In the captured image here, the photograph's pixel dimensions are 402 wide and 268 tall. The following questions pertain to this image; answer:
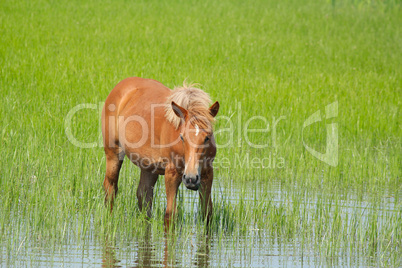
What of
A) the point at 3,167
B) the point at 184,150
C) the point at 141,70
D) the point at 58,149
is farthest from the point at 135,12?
the point at 184,150

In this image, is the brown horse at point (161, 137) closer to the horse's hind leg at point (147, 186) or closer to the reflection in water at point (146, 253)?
the horse's hind leg at point (147, 186)

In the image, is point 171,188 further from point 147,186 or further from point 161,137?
point 147,186

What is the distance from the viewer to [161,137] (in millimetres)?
6383

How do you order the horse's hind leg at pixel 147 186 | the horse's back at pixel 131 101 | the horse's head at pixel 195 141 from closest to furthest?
the horse's head at pixel 195 141 → the horse's back at pixel 131 101 → the horse's hind leg at pixel 147 186

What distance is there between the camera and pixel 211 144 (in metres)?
6.07

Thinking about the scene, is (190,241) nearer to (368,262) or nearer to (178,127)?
(178,127)

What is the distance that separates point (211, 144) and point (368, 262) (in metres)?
2.01

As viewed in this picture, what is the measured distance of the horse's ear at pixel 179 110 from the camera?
19.4ft

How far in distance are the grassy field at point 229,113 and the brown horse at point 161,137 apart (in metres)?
0.32

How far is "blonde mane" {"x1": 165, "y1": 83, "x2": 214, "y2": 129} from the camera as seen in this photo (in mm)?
5835

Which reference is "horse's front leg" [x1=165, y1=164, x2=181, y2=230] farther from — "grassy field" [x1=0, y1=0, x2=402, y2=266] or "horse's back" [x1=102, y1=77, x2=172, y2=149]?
"horse's back" [x1=102, y1=77, x2=172, y2=149]

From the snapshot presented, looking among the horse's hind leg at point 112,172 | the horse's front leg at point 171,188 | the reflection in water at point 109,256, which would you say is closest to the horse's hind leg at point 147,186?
the horse's hind leg at point 112,172

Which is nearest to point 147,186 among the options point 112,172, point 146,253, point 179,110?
point 112,172

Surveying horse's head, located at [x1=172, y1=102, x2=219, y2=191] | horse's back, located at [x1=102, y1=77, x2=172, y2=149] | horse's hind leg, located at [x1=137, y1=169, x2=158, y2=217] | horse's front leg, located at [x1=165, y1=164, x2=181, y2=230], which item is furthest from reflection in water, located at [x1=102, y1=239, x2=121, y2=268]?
horse's back, located at [x1=102, y1=77, x2=172, y2=149]
